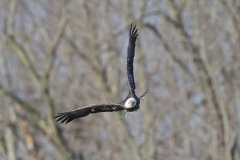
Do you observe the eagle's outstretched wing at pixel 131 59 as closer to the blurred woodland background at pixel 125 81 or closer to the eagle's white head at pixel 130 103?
the eagle's white head at pixel 130 103

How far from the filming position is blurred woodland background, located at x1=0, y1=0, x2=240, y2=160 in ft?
72.4

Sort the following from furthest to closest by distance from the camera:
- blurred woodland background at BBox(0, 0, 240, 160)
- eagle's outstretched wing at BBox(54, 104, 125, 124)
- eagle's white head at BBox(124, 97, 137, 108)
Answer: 1. blurred woodland background at BBox(0, 0, 240, 160)
2. eagle's outstretched wing at BBox(54, 104, 125, 124)
3. eagle's white head at BBox(124, 97, 137, 108)

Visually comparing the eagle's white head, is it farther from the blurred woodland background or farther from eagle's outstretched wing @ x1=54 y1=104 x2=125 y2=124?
the blurred woodland background

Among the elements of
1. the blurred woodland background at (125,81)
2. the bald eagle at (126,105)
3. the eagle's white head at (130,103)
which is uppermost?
the blurred woodland background at (125,81)

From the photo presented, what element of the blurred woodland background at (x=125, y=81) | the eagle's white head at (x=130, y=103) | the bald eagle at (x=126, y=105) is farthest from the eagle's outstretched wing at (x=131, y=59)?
the blurred woodland background at (x=125, y=81)

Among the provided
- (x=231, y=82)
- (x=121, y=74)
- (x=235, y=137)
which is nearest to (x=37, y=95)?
(x=121, y=74)

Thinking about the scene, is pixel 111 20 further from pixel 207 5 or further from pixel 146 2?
pixel 207 5

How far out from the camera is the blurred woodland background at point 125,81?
2206 cm

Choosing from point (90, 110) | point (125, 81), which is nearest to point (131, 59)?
point (90, 110)

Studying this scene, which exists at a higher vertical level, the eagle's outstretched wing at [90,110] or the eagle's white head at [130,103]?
the eagle's outstretched wing at [90,110]

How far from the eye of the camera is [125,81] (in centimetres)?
2584

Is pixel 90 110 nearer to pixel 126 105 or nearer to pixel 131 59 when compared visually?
pixel 126 105

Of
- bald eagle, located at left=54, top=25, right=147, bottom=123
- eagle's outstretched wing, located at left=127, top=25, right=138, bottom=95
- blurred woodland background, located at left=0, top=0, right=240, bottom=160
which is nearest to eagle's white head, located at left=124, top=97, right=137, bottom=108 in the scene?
bald eagle, located at left=54, top=25, right=147, bottom=123

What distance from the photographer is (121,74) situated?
87.3ft
